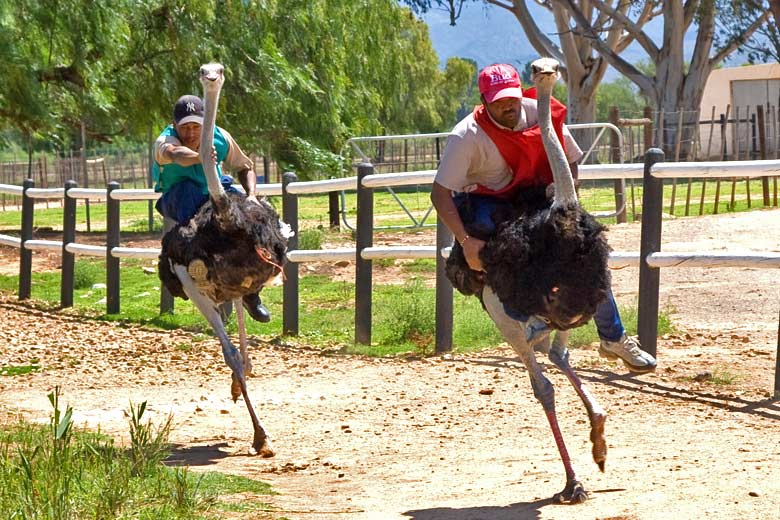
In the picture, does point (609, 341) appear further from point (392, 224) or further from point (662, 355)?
point (392, 224)

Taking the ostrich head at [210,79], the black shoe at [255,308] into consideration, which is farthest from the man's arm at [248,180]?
the ostrich head at [210,79]

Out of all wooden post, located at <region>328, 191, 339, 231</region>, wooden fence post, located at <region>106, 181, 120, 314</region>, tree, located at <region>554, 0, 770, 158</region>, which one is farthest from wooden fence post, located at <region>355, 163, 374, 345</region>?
tree, located at <region>554, 0, 770, 158</region>

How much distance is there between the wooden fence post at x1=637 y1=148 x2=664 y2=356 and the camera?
8.47 meters

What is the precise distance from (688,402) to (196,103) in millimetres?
3199

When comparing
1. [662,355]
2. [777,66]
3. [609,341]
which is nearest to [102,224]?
[662,355]

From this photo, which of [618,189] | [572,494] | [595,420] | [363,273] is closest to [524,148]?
[595,420]

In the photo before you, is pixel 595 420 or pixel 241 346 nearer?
pixel 595 420

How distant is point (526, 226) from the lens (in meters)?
5.45

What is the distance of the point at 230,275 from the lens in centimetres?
686

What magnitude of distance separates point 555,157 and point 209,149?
2.06 m

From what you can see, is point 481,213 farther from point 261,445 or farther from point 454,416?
point 454,416

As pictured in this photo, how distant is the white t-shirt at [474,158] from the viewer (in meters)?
5.70

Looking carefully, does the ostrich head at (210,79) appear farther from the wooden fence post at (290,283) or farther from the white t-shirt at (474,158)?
the wooden fence post at (290,283)

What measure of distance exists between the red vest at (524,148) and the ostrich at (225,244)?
5.10 ft
